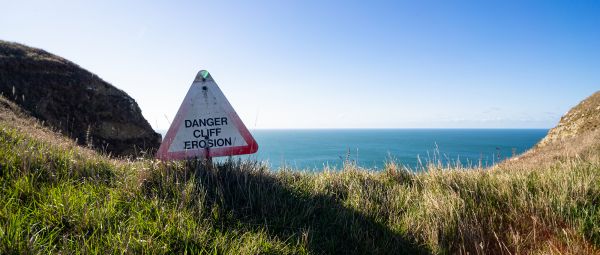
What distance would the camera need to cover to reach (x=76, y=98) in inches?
641

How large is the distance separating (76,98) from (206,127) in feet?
53.2

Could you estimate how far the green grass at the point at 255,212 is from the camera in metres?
2.41

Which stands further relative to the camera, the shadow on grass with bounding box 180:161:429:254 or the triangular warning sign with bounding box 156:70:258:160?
the triangular warning sign with bounding box 156:70:258:160

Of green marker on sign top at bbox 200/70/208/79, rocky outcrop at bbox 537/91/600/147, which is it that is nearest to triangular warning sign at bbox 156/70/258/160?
green marker on sign top at bbox 200/70/208/79

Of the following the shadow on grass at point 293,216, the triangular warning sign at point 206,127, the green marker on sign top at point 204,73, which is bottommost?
the shadow on grass at point 293,216

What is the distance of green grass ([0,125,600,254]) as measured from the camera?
2.41 metres

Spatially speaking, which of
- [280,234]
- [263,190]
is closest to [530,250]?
[280,234]

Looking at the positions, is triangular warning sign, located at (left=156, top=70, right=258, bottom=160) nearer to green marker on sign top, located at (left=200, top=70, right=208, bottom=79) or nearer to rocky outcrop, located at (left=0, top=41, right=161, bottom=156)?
green marker on sign top, located at (left=200, top=70, right=208, bottom=79)

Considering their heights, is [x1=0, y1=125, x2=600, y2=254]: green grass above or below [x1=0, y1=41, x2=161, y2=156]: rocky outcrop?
below

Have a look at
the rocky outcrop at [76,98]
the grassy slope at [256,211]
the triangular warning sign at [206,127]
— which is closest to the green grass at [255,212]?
the grassy slope at [256,211]

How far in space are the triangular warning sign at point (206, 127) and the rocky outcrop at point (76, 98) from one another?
11.9 m

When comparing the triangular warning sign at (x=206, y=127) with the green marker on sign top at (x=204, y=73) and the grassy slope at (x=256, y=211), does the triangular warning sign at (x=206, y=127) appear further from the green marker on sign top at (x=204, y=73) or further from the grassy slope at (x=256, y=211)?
the grassy slope at (x=256, y=211)

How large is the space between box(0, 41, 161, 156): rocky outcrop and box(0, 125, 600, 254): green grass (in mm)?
12149

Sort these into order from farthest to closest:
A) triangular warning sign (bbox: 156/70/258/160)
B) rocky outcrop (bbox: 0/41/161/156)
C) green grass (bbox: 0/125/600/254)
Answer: rocky outcrop (bbox: 0/41/161/156) < triangular warning sign (bbox: 156/70/258/160) < green grass (bbox: 0/125/600/254)
